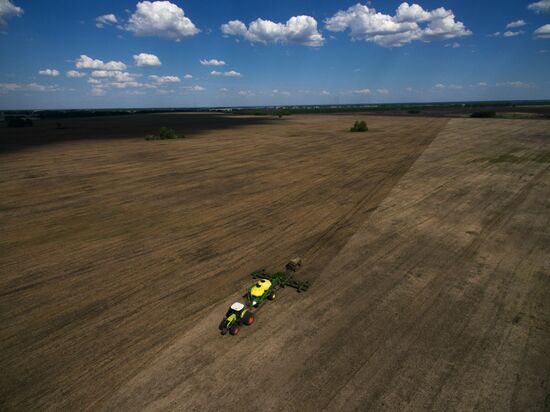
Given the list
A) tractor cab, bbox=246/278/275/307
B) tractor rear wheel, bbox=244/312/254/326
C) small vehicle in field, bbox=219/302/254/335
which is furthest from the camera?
tractor cab, bbox=246/278/275/307

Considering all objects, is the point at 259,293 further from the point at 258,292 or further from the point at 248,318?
the point at 248,318

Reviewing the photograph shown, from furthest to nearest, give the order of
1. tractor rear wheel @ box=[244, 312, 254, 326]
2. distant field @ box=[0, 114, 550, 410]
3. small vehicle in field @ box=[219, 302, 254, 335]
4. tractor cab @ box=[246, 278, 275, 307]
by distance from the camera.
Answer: tractor cab @ box=[246, 278, 275, 307]
tractor rear wheel @ box=[244, 312, 254, 326]
small vehicle in field @ box=[219, 302, 254, 335]
distant field @ box=[0, 114, 550, 410]

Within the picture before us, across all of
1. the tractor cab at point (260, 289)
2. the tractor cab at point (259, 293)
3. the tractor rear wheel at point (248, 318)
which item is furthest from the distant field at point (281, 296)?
the tractor cab at point (260, 289)

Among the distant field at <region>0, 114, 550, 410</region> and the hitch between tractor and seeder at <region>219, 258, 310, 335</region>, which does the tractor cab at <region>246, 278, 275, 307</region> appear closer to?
the hitch between tractor and seeder at <region>219, 258, 310, 335</region>

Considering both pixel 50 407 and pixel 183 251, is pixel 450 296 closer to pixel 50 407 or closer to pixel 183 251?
pixel 183 251

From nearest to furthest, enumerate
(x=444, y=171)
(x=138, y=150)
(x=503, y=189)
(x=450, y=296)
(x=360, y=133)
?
(x=450, y=296)
(x=503, y=189)
(x=444, y=171)
(x=138, y=150)
(x=360, y=133)

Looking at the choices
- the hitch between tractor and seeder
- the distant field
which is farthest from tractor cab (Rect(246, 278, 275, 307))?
the distant field

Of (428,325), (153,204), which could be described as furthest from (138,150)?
(428,325)

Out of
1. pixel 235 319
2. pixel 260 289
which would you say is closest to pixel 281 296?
pixel 260 289
